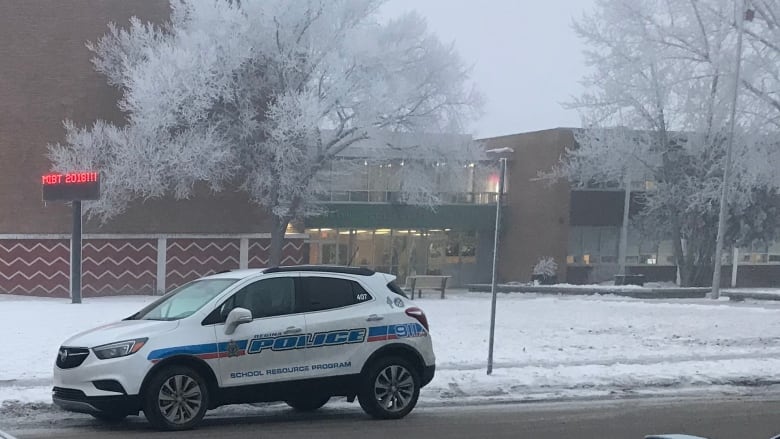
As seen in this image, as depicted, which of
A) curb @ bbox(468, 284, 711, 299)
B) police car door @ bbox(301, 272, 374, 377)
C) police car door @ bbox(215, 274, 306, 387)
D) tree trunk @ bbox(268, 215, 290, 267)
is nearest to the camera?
police car door @ bbox(215, 274, 306, 387)

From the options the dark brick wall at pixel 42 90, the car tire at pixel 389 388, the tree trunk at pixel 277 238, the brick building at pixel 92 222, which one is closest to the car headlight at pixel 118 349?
the car tire at pixel 389 388

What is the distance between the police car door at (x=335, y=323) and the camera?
9891 millimetres

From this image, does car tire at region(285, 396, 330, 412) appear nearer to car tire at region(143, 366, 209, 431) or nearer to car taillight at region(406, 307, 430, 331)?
car tire at region(143, 366, 209, 431)

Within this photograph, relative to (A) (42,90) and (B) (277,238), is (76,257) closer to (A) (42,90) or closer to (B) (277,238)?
(B) (277,238)

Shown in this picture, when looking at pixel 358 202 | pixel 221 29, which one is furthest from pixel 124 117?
pixel 358 202

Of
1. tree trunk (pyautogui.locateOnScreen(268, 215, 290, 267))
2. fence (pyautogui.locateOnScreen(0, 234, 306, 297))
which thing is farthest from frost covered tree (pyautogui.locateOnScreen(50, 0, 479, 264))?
fence (pyautogui.locateOnScreen(0, 234, 306, 297))

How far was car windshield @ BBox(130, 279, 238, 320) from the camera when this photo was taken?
9.70 meters

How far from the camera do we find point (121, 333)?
920 centimetres

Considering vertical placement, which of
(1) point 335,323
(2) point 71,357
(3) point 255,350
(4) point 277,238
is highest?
(4) point 277,238

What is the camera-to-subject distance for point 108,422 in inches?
385

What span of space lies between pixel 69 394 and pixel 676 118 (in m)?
27.1

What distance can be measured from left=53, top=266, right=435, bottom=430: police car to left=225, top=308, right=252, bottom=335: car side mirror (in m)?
0.01

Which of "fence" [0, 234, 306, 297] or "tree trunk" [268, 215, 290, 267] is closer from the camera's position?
"fence" [0, 234, 306, 297]

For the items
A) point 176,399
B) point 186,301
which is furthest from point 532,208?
point 176,399
